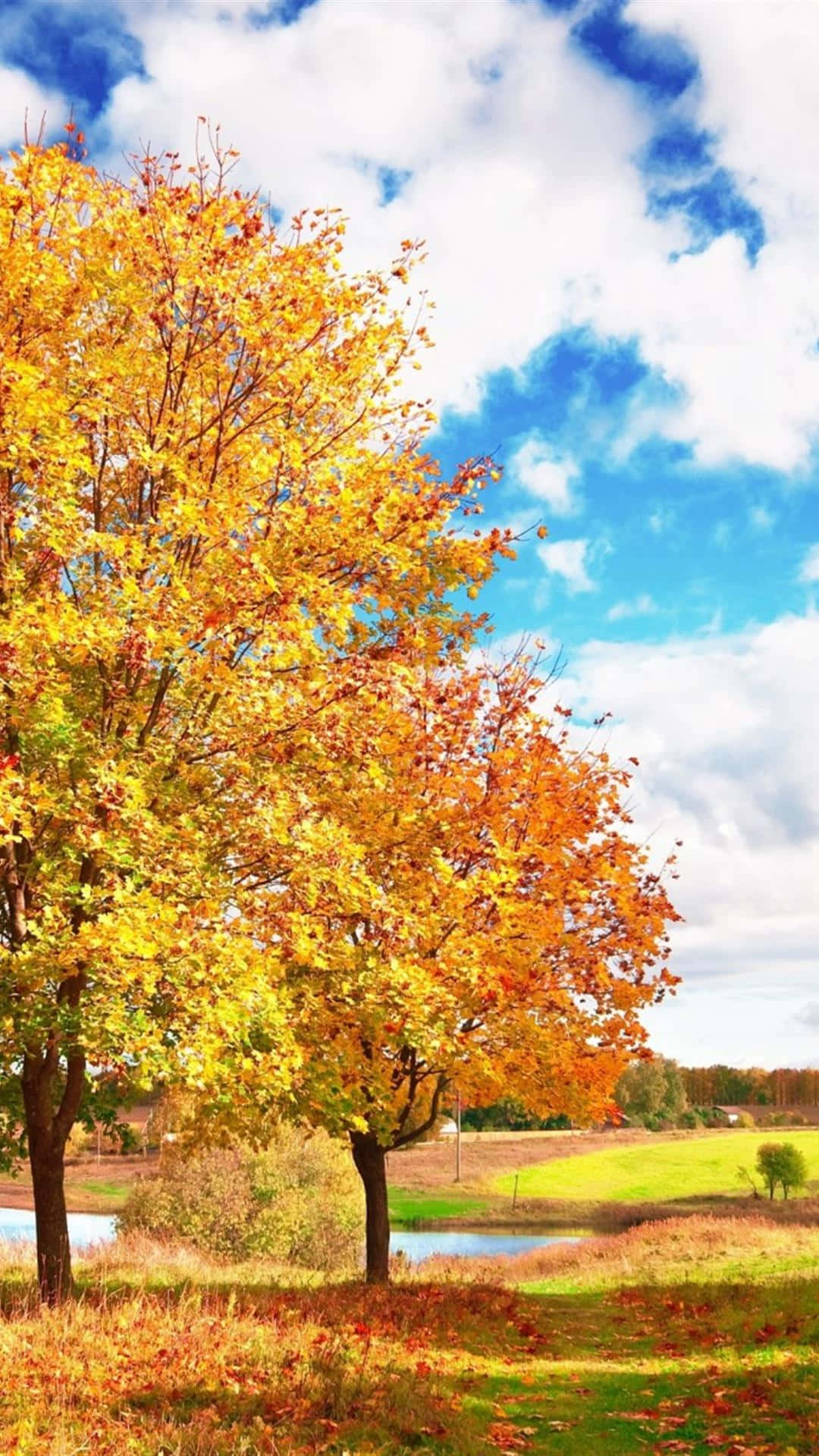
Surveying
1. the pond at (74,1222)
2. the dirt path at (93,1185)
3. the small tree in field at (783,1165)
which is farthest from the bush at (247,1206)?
the dirt path at (93,1185)

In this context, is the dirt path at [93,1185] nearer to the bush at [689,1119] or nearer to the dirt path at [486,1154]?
the dirt path at [486,1154]

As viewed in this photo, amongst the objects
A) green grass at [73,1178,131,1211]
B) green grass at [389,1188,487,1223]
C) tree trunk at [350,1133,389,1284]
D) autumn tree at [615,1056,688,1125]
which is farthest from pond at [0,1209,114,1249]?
autumn tree at [615,1056,688,1125]

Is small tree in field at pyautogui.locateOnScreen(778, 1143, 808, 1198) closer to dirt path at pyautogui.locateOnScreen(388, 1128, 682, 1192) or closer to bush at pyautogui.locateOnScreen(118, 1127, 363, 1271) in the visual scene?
dirt path at pyautogui.locateOnScreen(388, 1128, 682, 1192)

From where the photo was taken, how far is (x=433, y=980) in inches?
553

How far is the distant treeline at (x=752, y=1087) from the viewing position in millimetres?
152000

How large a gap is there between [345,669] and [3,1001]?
5.30 metres

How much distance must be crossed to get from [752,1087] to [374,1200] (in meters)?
149

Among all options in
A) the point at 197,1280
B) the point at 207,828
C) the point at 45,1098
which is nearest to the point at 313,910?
the point at 207,828

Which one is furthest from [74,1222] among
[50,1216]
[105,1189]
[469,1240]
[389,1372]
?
[389,1372]

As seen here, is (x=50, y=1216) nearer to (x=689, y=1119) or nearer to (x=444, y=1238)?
(x=444, y=1238)

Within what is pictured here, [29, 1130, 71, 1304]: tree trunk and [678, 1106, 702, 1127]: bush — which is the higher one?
[29, 1130, 71, 1304]: tree trunk

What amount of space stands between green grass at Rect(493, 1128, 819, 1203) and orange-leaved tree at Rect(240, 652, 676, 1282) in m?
54.9

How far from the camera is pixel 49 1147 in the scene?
14266mm

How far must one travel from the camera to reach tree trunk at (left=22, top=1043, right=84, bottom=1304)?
13.9 metres
